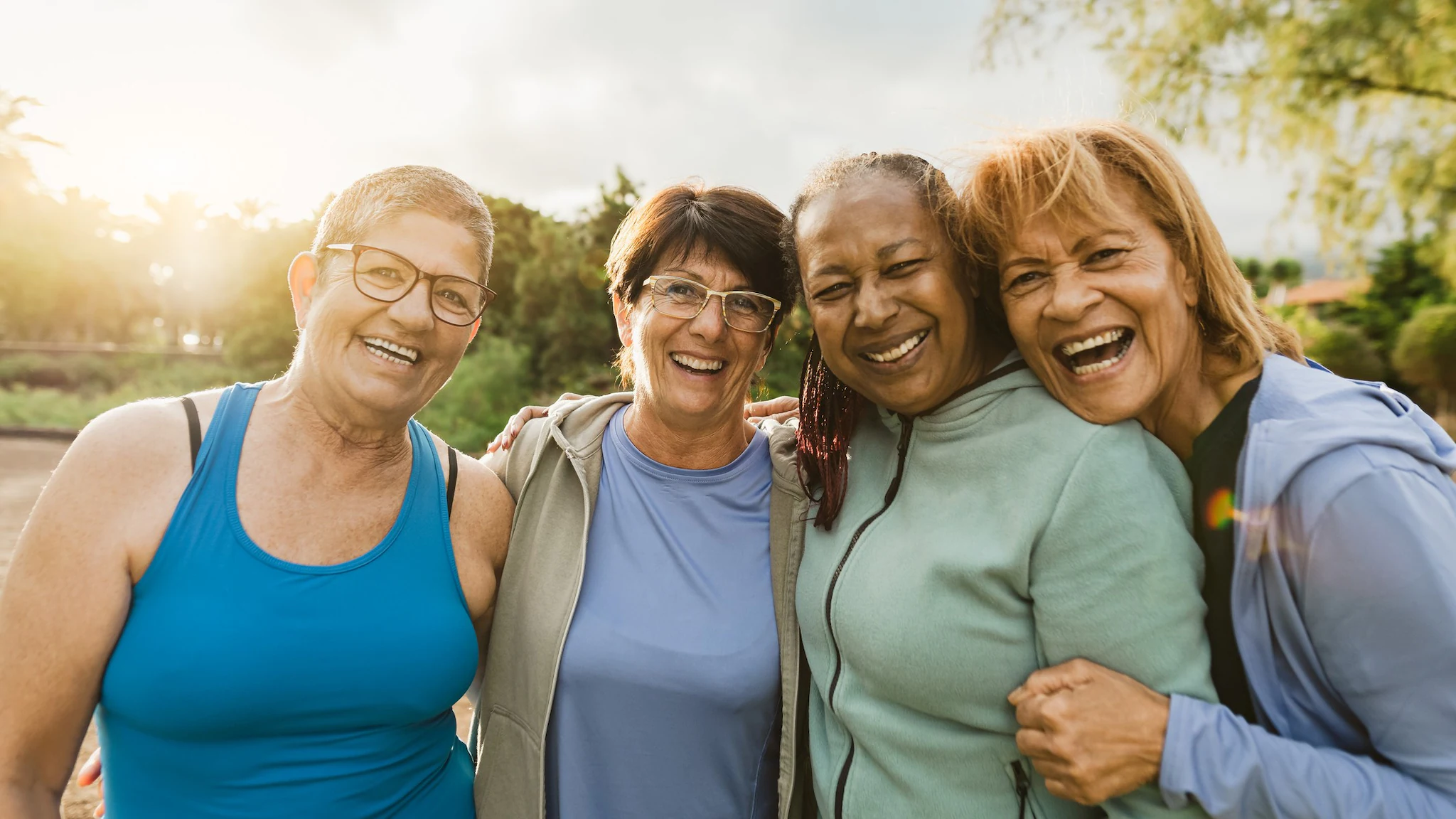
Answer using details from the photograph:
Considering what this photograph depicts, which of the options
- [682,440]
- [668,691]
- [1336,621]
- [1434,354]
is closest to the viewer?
[1336,621]

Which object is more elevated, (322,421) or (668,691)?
(322,421)

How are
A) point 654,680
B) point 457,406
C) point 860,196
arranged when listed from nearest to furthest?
point 860,196 < point 654,680 < point 457,406

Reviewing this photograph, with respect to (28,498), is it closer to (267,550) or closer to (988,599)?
(267,550)

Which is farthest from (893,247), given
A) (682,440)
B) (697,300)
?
(682,440)

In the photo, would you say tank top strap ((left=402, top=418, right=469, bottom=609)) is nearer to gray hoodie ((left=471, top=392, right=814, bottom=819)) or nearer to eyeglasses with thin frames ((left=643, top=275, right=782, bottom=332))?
gray hoodie ((left=471, top=392, right=814, bottom=819))

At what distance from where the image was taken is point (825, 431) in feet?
8.29

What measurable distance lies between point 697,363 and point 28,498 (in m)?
13.8

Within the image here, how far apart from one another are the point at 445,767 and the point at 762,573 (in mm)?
1146

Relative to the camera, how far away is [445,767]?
7.68 feet

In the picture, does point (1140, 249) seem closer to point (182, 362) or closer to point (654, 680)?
point (654, 680)

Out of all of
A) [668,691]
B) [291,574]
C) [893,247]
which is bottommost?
[668,691]

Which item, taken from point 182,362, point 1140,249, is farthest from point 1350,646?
point 182,362

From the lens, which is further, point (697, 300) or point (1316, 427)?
point (697, 300)

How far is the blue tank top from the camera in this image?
1.83 metres
